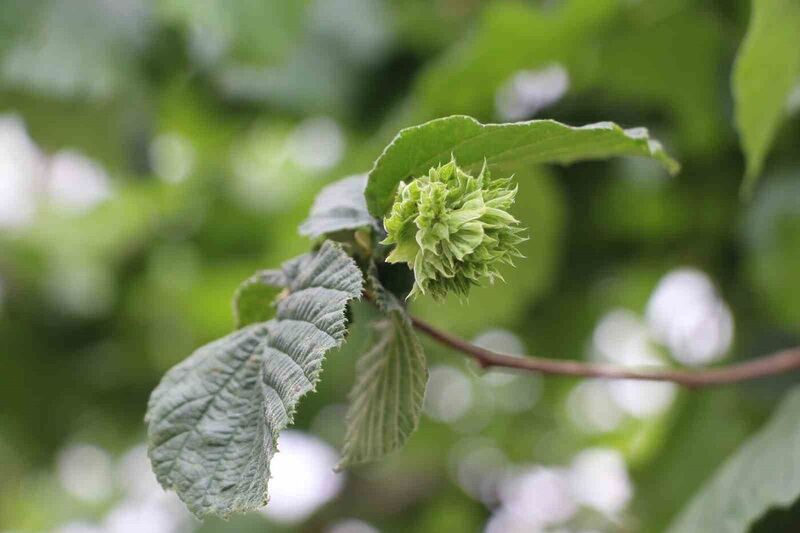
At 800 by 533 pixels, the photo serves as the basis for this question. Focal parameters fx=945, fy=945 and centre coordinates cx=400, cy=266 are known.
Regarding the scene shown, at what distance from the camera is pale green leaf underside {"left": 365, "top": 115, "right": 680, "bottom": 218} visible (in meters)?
0.51

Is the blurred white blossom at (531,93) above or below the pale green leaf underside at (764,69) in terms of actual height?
above

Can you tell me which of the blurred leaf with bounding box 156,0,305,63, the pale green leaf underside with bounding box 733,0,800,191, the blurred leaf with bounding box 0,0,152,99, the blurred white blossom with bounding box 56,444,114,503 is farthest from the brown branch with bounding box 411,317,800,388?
the blurred white blossom with bounding box 56,444,114,503

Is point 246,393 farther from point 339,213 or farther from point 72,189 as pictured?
point 72,189

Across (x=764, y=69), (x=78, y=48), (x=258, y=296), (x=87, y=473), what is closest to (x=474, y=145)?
(x=258, y=296)

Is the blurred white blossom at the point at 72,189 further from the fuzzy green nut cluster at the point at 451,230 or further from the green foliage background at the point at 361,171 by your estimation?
the fuzzy green nut cluster at the point at 451,230

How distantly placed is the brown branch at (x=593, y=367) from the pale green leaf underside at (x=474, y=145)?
3.7 inches

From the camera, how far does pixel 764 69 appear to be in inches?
29.9

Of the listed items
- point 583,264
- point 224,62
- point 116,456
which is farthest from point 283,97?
point 116,456

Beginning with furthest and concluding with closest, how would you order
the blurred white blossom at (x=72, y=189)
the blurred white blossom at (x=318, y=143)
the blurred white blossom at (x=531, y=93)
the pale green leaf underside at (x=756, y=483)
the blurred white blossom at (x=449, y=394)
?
the blurred white blossom at (x=72, y=189) < the blurred white blossom at (x=449, y=394) < the blurred white blossom at (x=318, y=143) < the blurred white blossom at (x=531, y=93) < the pale green leaf underside at (x=756, y=483)

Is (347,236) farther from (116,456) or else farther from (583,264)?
(116,456)

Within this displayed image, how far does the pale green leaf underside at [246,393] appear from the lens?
50cm

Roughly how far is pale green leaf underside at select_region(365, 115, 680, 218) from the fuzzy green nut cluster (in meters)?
0.02

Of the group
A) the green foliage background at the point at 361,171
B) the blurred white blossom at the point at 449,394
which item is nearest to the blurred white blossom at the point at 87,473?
the green foliage background at the point at 361,171

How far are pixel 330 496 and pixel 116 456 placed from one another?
0.54m
